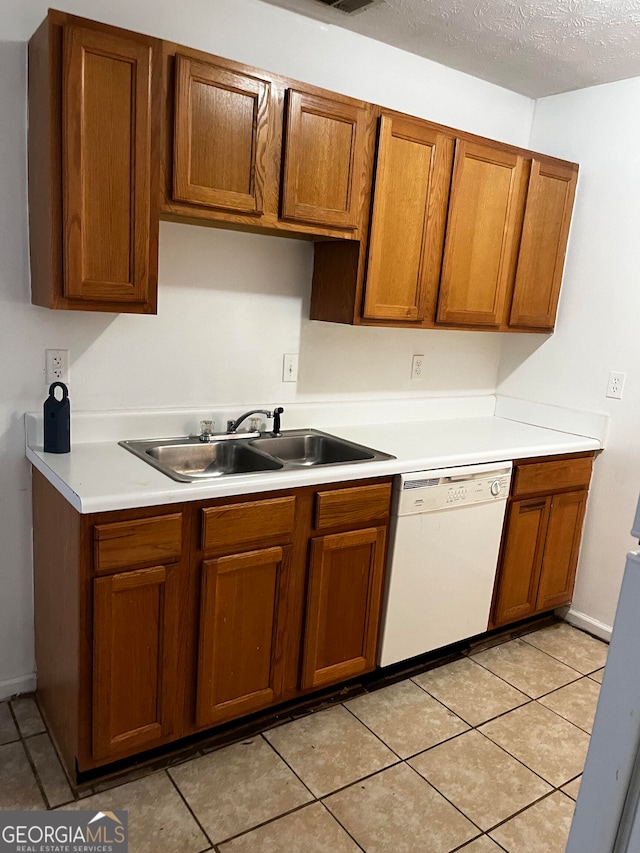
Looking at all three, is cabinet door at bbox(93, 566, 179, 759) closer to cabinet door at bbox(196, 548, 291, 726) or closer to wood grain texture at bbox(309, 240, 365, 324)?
cabinet door at bbox(196, 548, 291, 726)

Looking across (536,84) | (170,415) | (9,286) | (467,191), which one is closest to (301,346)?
(170,415)

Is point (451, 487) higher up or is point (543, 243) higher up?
point (543, 243)

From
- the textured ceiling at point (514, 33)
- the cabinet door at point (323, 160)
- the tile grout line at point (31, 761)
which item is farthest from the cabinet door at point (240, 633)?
the textured ceiling at point (514, 33)

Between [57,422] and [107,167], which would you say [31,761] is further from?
[107,167]

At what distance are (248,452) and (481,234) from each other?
142 cm

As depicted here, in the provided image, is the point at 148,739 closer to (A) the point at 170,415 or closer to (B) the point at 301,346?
(A) the point at 170,415

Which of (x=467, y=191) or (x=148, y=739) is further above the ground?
(x=467, y=191)

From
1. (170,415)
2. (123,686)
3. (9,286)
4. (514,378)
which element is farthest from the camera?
(514,378)

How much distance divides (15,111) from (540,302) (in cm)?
238

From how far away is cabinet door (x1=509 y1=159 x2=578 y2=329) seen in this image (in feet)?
9.86

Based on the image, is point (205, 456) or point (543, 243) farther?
point (543, 243)

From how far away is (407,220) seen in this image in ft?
8.53

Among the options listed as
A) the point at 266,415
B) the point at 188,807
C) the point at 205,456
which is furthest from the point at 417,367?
the point at 188,807

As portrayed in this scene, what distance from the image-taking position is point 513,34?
2.53 meters
